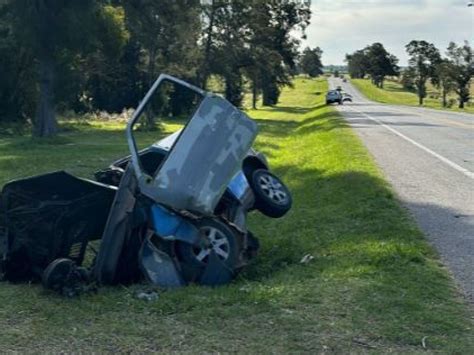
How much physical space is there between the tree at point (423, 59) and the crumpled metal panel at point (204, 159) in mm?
99003

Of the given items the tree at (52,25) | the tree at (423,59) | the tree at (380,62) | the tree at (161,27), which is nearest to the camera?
the tree at (52,25)

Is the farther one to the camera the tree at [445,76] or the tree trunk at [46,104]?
the tree at [445,76]

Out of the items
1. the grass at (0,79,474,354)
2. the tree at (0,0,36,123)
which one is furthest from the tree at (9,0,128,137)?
the grass at (0,79,474,354)

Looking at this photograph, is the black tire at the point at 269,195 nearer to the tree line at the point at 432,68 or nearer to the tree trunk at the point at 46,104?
the tree trunk at the point at 46,104

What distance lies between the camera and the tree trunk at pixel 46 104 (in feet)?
86.8

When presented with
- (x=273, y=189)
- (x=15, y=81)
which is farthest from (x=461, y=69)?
(x=273, y=189)

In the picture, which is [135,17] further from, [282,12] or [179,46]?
[282,12]

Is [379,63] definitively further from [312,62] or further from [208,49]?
[208,49]

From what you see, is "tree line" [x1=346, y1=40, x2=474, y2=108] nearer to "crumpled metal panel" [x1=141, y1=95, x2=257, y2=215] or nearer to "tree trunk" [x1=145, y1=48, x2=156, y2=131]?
"tree trunk" [x1=145, y1=48, x2=156, y2=131]

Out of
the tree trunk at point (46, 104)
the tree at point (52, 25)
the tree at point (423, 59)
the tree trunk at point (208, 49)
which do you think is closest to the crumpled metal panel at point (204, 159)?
the tree at point (52, 25)

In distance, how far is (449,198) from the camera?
10336mm

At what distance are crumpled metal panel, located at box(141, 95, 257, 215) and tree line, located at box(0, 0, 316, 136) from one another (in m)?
19.7

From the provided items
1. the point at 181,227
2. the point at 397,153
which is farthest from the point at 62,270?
the point at 397,153

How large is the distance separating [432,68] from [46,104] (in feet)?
278
